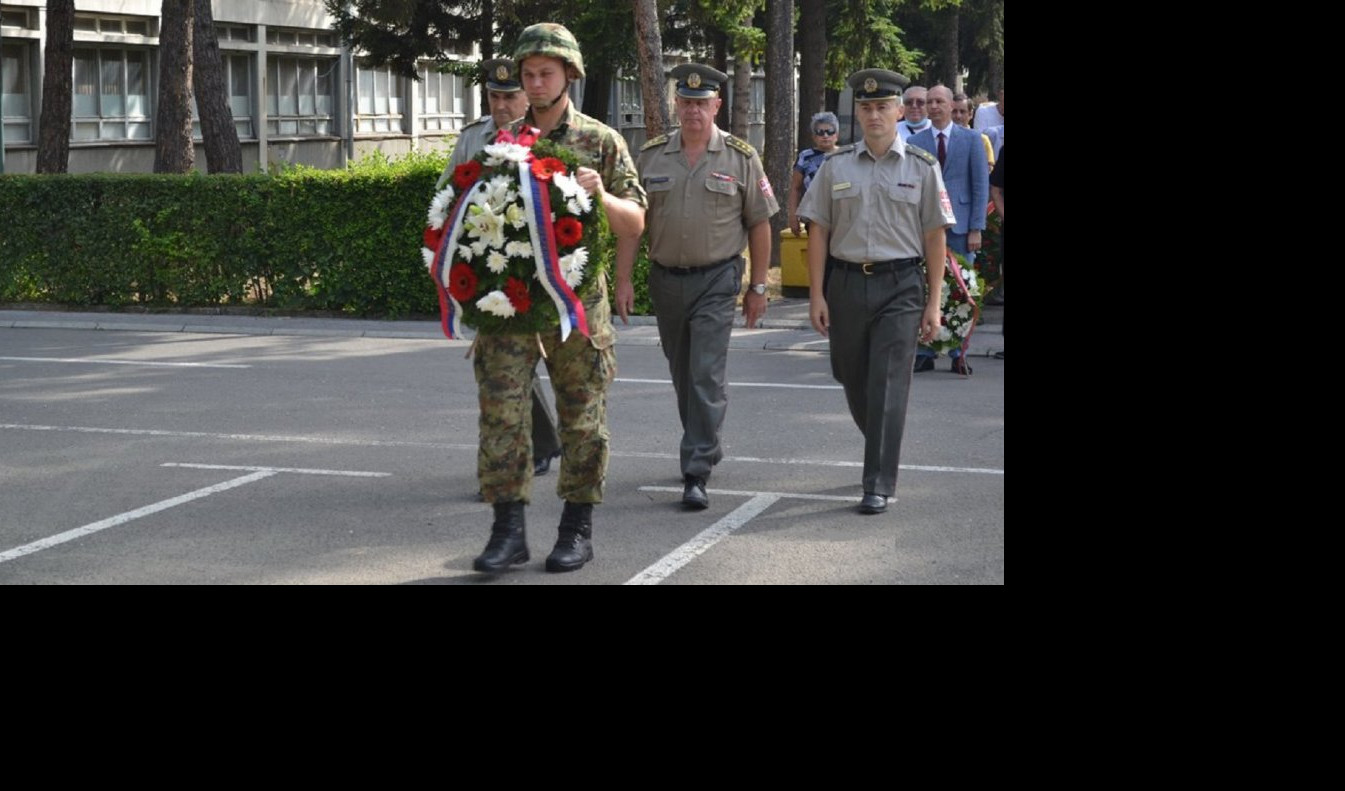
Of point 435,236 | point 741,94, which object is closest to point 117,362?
point 435,236

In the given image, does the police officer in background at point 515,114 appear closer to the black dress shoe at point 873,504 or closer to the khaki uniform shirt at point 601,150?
the black dress shoe at point 873,504

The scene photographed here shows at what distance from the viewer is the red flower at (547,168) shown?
6.53 meters

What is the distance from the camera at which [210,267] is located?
18250mm

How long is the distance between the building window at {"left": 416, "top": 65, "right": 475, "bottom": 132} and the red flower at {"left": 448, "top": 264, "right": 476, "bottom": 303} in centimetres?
4670

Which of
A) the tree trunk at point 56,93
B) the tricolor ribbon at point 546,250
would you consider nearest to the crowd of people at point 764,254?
the tricolor ribbon at point 546,250

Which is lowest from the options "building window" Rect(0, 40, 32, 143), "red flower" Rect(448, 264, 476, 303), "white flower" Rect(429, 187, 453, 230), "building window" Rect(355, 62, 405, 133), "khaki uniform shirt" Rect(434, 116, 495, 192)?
"red flower" Rect(448, 264, 476, 303)

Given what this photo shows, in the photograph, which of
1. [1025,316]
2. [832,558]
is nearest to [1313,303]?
[1025,316]

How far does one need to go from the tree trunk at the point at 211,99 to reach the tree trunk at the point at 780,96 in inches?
268

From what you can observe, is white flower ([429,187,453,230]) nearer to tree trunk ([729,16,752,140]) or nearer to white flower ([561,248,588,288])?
white flower ([561,248,588,288])

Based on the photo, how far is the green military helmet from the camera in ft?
27.5

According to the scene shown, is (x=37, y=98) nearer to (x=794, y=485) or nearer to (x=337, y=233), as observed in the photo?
(x=337, y=233)

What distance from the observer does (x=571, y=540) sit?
711 centimetres

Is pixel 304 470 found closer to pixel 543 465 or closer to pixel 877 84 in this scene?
pixel 543 465

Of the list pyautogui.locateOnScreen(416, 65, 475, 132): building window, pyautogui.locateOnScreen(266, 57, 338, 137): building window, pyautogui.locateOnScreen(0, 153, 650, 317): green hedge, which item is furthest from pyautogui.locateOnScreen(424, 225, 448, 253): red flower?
pyautogui.locateOnScreen(416, 65, 475, 132): building window
